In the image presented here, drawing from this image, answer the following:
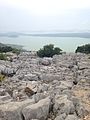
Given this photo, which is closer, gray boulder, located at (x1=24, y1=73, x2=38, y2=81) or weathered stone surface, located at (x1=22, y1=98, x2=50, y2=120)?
weathered stone surface, located at (x1=22, y1=98, x2=50, y2=120)

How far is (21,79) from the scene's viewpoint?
65.8 ft

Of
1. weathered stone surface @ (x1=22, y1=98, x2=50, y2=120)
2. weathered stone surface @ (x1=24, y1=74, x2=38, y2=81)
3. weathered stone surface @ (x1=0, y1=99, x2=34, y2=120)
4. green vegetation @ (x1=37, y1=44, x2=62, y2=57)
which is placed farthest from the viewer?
green vegetation @ (x1=37, y1=44, x2=62, y2=57)

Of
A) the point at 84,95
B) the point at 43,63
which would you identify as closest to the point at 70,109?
the point at 84,95

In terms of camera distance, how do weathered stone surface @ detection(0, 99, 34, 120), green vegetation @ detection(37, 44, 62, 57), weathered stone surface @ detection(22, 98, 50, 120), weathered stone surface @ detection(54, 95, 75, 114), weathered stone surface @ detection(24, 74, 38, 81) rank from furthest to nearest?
green vegetation @ detection(37, 44, 62, 57) → weathered stone surface @ detection(24, 74, 38, 81) → weathered stone surface @ detection(54, 95, 75, 114) → weathered stone surface @ detection(22, 98, 50, 120) → weathered stone surface @ detection(0, 99, 34, 120)

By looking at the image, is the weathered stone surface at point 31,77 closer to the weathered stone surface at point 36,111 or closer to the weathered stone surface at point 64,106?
the weathered stone surface at point 64,106

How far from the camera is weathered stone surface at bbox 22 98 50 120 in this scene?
33.9 ft

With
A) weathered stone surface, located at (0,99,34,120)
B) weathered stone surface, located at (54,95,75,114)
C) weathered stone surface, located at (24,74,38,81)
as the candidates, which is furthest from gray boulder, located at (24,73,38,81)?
weathered stone surface, located at (0,99,34,120)

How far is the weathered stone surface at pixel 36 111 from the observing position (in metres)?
10.3

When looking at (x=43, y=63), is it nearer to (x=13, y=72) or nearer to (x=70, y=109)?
(x=13, y=72)

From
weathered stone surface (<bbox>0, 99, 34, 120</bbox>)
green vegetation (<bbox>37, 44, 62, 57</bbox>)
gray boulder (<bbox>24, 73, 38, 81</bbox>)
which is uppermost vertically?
weathered stone surface (<bbox>0, 99, 34, 120</bbox>)

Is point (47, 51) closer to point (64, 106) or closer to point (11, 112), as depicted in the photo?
point (64, 106)

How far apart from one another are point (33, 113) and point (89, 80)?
29.5 ft

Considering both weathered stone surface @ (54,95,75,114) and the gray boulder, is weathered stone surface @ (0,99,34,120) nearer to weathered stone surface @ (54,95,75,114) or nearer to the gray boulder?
weathered stone surface @ (54,95,75,114)

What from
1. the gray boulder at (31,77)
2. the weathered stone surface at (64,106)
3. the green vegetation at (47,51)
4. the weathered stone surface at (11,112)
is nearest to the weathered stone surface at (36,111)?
the weathered stone surface at (11,112)
